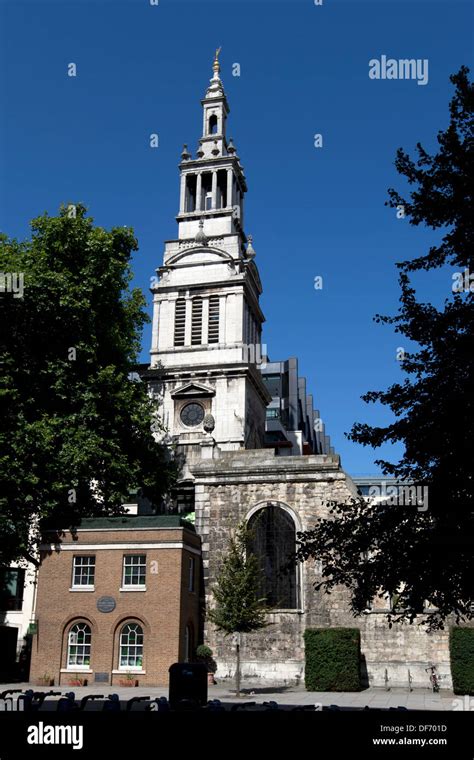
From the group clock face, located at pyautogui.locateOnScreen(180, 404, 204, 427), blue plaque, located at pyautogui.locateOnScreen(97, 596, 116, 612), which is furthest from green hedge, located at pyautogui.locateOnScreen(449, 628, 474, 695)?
clock face, located at pyautogui.locateOnScreen(180, 404, 204, 427)

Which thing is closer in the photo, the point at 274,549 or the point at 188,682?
the point at 188,682

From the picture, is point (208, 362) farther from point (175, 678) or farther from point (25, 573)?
point (175, 678)

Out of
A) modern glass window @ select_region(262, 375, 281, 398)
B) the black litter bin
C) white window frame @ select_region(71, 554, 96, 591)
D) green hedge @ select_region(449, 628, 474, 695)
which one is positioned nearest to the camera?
the black litter bin

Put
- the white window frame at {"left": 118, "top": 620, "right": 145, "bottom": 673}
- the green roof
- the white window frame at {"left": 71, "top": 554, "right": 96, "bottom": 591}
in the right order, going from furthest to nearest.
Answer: the green roof < the white window frame at {"left": 71, "top": 554, "right": 96, "bottom": 591} < the white window frame at {"left": 118, "top": 620, "right": 145, "bottom": 673}

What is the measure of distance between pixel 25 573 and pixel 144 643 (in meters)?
14.1

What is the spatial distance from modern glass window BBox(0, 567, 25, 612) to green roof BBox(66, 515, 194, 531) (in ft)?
39.1

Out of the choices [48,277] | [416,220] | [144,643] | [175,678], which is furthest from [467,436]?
[48,277]

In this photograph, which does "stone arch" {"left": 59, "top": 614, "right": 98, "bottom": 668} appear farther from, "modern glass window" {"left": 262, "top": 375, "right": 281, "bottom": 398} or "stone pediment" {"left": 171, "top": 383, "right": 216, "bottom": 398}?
"modern glass window" {"left": 262, "top": 375, "right": 281, "bottom": 398}

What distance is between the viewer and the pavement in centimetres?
2384

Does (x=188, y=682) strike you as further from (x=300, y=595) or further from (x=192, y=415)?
(x=192, y=415)

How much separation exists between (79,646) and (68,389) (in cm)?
1125

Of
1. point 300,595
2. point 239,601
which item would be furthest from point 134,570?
point 300,595

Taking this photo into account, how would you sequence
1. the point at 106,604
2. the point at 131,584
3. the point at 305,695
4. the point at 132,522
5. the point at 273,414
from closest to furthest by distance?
the point at 305,695, the point at 106,604, the point at 131,584, the point at 132,522, the point at 273,414

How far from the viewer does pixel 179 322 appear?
161ft
